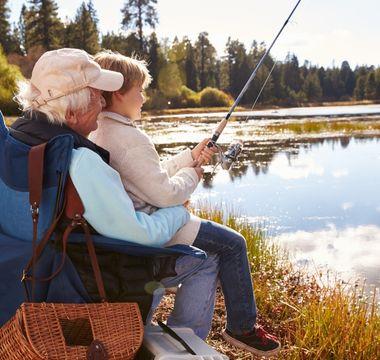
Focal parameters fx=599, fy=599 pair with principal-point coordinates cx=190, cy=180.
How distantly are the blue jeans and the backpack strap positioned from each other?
0.56m

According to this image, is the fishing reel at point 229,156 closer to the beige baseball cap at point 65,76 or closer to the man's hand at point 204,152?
the man's hand at point 204,152

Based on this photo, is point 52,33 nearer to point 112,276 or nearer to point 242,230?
point 242,230

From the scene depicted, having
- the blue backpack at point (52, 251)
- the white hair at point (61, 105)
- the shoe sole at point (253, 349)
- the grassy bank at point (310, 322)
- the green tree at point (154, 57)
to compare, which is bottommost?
the grassy bank at point (310, 322)

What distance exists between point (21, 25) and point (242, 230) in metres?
57.0

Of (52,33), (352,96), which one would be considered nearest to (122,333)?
(52,33)

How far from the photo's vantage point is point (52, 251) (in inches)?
79.7

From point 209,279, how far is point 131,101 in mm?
818

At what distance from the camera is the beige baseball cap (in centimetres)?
215

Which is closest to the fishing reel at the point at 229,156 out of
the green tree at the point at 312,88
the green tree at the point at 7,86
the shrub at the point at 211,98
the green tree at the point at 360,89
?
the green tree at the point at 7,86

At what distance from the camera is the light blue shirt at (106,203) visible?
200 centimetres

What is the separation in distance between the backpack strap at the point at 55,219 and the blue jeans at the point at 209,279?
56cm

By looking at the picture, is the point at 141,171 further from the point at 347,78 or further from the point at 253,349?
the point at 347,78

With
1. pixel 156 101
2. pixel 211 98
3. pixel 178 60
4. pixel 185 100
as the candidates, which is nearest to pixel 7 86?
pixel 156 101

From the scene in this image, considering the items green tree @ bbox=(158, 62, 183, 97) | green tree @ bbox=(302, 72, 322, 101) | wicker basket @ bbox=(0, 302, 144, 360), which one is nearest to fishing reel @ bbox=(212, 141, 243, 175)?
wicker basket @ bbox=(0, 302, 144, 360)
